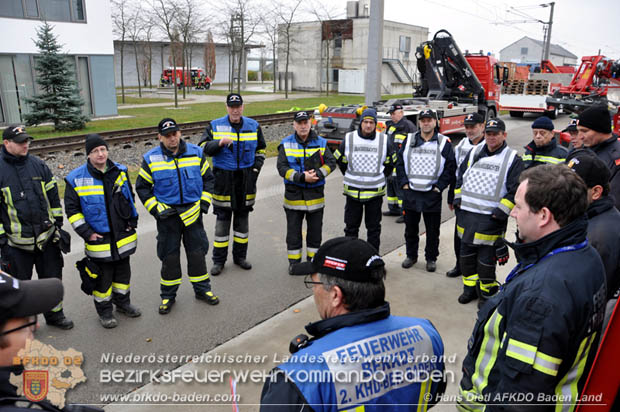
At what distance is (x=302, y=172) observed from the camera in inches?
229

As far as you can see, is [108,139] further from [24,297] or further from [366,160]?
[24,297]

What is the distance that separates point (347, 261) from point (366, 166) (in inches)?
169

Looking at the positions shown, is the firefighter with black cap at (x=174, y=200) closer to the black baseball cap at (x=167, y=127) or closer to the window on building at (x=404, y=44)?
the black baseball cap at (x=167, y=127)

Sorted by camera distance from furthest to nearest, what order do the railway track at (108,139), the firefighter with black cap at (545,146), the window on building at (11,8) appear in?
the window on building at (11,8), the railway track at (108,139), the firefighter with black cap at (545,146)

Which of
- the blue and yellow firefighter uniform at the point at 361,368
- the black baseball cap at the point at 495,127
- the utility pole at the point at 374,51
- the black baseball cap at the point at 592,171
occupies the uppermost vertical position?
the utility pole at the point at 374,51

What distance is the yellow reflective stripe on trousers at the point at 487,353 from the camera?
6.71 feet

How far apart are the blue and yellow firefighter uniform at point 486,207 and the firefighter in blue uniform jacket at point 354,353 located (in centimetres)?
313

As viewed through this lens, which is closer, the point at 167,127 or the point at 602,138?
the point at 602,138

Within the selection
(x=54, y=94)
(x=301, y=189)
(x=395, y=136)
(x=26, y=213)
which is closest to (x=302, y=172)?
(x=301, y=189)

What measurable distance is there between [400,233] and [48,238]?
5106 mm

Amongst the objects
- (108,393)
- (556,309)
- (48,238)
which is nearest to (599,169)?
(556,309)

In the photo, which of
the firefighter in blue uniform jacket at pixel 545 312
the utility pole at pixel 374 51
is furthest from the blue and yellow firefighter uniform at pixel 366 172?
the utility pole at pixel 374 51

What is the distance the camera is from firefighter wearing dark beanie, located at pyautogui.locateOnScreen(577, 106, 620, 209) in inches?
175

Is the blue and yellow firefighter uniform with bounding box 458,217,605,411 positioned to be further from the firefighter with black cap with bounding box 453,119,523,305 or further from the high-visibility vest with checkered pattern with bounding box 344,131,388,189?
the high-visibility vest with checkered pattern with bounding box 344,131,388,189
